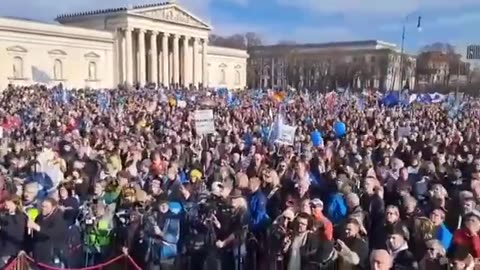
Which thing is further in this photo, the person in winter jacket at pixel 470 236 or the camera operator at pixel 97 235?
the camera operator at pixel 97 235

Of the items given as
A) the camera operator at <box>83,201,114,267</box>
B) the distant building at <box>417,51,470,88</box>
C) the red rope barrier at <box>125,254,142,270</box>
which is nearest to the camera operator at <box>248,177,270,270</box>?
the red rope barrier at <box>125,254,142,270</box>

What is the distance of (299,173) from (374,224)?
2375mm

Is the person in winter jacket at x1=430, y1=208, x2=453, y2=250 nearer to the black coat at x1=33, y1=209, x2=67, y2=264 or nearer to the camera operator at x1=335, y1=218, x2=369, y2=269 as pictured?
the camera operator at x1=335, y1=218, x2=369, y2=269

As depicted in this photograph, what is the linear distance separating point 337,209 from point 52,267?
3.62 m

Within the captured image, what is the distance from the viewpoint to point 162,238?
752 cm

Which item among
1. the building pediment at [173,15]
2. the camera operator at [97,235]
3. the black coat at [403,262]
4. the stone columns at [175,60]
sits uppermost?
the building pediment at [173,15]

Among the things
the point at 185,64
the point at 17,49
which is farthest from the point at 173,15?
the point at 17,49

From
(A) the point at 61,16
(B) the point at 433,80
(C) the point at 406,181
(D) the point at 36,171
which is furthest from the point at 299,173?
(B) the point at 433,80

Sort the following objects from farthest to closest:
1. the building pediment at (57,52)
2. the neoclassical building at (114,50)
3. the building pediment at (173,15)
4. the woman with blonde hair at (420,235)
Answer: the building pediment at (173,15), the building pediment at (57,52), the neoclassical building at (114,50), the woman with blonde hair at (420,235)

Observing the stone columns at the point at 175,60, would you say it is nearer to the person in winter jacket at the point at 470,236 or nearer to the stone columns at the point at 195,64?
the stone columns at the point at 195,64

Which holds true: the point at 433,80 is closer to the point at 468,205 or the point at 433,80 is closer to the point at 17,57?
the point at 17,57

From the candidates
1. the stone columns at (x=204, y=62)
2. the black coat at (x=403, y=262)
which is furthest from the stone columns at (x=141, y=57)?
the black coat at (x=403, y=262)

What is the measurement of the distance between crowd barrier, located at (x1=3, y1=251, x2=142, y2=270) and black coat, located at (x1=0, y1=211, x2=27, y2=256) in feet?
0.43

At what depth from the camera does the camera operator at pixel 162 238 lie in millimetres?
7531
